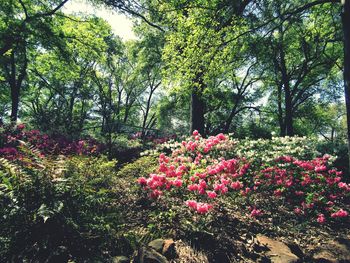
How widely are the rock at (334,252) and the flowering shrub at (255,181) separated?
466mm

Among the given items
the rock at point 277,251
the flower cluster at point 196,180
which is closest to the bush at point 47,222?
the flower cluster at point 196,180

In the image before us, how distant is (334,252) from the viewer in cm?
399

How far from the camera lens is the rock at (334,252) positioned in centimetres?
379

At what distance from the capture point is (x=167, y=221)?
4.08 metres

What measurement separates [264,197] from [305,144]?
8.47ft

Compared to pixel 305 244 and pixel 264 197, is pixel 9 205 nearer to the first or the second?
pixel 305 244

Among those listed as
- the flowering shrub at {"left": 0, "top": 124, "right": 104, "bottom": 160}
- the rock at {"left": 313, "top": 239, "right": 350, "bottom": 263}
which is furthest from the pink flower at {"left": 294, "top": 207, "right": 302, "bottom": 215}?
the flowering shrub at {"left": 0, "top": 124, "right": 104, "bottom": 160}

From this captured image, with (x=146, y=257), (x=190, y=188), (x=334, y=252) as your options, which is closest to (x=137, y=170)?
(x=190, y=188)

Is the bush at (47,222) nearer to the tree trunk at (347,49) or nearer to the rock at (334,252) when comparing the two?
the rock at (334,252)

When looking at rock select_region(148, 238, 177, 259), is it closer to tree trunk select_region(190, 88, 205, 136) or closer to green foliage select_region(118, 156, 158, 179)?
green foliage select_region(118, 156, 158, 179)

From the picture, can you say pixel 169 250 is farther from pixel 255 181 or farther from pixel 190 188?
pixel 255 181

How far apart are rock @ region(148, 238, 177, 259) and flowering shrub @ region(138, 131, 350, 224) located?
40.5 inches

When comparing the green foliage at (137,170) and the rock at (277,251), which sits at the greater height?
the green foliage at (137,170)

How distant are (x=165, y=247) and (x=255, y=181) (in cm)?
315
